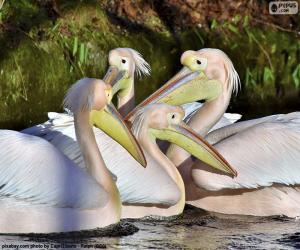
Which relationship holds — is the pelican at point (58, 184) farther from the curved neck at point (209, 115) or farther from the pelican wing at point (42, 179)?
the curved neck at point (209, 115)

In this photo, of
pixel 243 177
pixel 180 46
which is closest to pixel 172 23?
pixel 180 46

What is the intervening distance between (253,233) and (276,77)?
201 inches

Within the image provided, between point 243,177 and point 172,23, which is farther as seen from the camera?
point 172,23

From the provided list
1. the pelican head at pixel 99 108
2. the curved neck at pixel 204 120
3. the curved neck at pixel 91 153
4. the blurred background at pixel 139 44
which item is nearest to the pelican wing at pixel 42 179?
the curved neck at pixel 91 153

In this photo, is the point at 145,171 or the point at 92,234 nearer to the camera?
the point at 92,234

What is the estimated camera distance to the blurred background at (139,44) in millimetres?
10508

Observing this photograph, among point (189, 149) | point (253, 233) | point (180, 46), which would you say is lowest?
point (253, 233)

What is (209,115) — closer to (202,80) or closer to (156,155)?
(202,80)

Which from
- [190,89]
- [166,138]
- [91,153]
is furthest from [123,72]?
[91,153]

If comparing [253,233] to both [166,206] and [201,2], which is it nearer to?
[166,206]

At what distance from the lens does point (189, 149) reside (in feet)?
26.2

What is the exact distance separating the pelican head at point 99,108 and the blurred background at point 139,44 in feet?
9.45

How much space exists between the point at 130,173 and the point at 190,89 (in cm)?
121

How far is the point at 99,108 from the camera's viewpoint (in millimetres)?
7379
